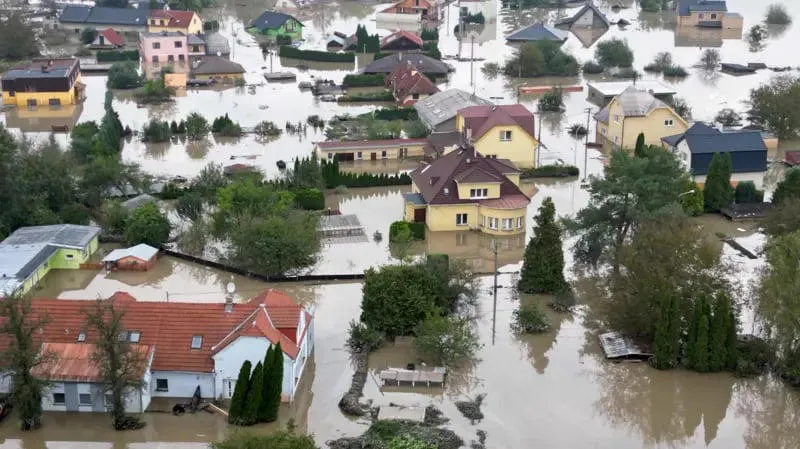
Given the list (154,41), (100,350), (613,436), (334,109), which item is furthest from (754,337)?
(154,41)

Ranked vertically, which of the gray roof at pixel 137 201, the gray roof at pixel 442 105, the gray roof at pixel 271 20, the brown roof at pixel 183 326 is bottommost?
the brown roof at pixel 183 326

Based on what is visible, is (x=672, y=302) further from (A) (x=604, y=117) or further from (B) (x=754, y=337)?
(A) (x=604, y=117)

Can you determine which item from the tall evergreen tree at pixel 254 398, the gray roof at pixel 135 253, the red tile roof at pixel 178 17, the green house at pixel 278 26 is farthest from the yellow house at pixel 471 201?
the green house at pixel 278 26

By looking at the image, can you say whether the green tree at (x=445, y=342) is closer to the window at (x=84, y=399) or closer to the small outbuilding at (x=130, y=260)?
the window at (x=84, y=399)

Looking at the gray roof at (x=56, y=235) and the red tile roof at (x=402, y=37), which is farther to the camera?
the red tile roof at (x=402, y=37)

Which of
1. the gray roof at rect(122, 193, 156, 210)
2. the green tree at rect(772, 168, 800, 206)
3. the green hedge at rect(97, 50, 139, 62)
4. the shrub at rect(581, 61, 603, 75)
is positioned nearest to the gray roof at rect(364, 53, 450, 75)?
the shrub at rect(581, 61, 603, 75)

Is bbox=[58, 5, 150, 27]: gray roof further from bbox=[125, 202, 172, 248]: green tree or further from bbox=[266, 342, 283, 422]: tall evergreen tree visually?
bbox=[266, 342, 283, 422]: tall evergreen tree

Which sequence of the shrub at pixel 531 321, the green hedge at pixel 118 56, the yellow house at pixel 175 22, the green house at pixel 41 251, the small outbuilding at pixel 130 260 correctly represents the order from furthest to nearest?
the yellow house at pixel 175 22
the green hedge at pixel 118 56
the small outbuilding at pixel 130 260
the green house at pixel 41 251
the shrub at pixel 531 321
